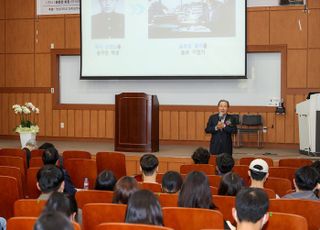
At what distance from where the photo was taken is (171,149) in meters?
10.1

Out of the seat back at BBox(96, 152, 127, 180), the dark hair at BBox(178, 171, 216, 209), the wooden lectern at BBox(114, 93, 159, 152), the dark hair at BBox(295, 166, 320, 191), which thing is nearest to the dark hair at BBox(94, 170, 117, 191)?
the dark hair at BBox(178, 171, 216, 209)

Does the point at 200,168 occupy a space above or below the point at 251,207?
below

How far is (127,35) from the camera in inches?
450

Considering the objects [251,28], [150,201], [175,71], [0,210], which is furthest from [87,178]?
[251,28]

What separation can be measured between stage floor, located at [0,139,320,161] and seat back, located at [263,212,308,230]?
18.6ft

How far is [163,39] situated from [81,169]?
222 inches

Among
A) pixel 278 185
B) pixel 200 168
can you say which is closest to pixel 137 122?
pixel 200 168

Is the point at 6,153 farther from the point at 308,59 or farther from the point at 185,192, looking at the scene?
the point at 308,59

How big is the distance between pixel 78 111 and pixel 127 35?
216 centimetres

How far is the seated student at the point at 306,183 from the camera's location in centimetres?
408

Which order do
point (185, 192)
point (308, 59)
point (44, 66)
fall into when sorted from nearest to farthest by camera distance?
1. point (185, 192)
2. point (308, 59)
3. point (44, 66)

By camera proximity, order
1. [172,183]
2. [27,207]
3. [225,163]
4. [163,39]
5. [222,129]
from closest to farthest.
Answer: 1. [27,207]
2. [172,183]
3. [225,163]
4. [222,129]
5. [163,39]

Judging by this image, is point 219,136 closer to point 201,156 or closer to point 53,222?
point 201,156

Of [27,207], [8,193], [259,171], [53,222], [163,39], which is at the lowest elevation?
[8,193]
